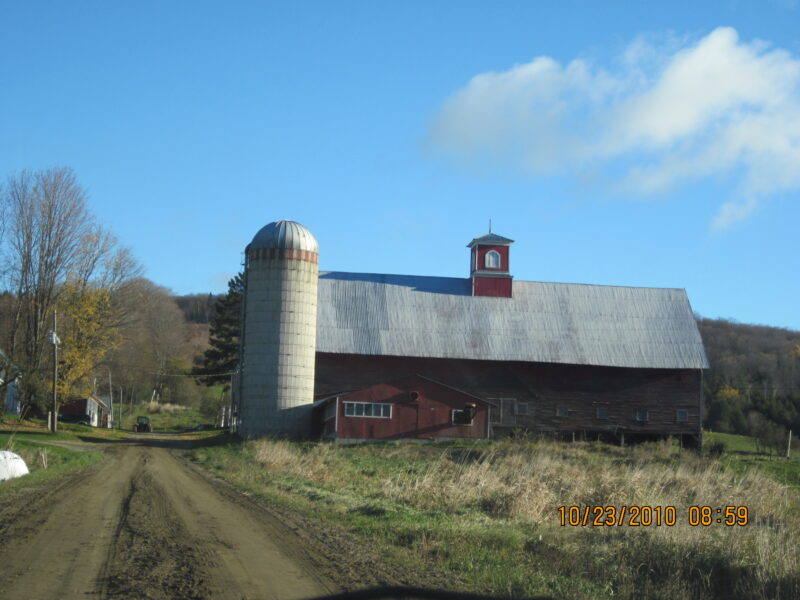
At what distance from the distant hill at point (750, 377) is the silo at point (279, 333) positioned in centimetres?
3529

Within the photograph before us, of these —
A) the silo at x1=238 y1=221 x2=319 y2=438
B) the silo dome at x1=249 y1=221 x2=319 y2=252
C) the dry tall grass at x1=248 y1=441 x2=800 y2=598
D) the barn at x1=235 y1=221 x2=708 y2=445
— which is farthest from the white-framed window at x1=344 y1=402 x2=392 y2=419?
the dry tall grass at x1=248 y1=441 x2=800 y2=598

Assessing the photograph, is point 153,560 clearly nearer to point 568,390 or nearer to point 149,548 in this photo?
point 149,548

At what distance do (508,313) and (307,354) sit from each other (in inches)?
477

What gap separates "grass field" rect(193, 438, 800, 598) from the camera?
10250 mm

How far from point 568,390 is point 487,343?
16.5ft

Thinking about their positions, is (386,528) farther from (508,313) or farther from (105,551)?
(508,313)

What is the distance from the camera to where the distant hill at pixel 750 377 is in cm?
6581

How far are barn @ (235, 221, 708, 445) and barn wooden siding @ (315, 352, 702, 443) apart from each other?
5 cm

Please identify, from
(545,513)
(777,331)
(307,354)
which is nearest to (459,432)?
(307,354)

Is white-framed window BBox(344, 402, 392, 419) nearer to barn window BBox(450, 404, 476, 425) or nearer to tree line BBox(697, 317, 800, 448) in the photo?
barn window BBox(450, 404, 476, 425)

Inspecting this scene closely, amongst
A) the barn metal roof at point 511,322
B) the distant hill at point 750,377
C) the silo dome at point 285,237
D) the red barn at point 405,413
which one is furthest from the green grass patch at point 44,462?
the distant hill at point 750,377

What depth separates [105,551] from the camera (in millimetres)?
10625
